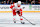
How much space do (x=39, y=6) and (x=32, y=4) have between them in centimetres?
54

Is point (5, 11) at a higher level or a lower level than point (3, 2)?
lower

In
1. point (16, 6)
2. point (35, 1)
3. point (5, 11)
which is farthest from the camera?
point (35, 1)

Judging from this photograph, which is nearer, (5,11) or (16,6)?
(16,6)

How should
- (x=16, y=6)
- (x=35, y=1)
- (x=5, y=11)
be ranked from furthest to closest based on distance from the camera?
1. (x=35, y=1)
2. (x=5, y=11)
3. (x=16, y=6)

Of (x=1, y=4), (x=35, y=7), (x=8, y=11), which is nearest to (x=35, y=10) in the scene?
(x=35, y=7)

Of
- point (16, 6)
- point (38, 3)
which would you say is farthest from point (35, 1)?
point (16, 6)

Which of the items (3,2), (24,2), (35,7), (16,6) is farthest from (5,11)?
(16,6)

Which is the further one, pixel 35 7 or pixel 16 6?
pixel 35 7

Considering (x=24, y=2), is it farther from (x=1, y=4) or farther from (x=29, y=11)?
(x=1, y=4)

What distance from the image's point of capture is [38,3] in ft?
32.0

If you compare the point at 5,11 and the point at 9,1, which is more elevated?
the point at 9,1

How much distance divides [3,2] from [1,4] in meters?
0.22

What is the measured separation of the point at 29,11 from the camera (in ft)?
30.4

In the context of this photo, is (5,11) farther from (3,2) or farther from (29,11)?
(29,11)
